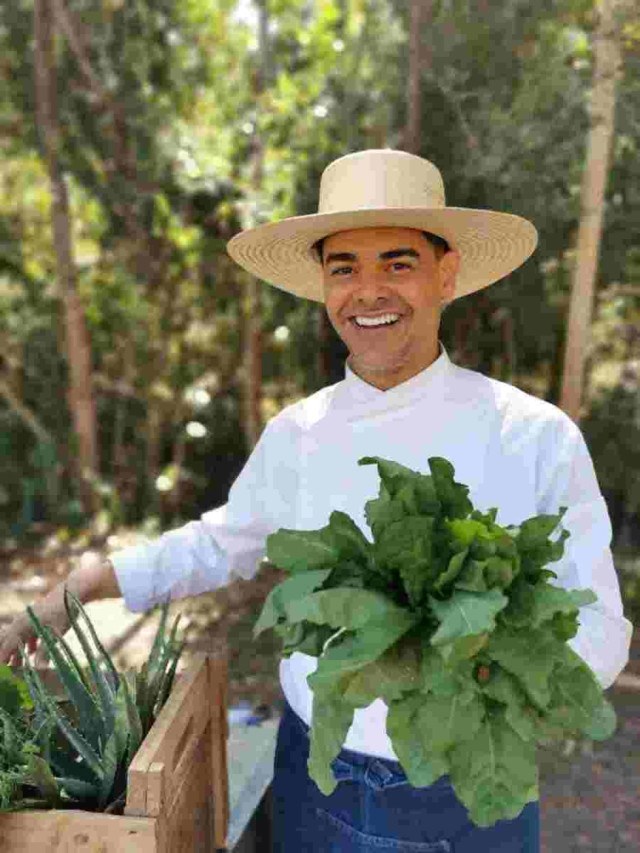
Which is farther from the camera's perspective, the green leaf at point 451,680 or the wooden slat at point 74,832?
the wooden slat at point 74,832

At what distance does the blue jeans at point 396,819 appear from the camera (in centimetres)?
177

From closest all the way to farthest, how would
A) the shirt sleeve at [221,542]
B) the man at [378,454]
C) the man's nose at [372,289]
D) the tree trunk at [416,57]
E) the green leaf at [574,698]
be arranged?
the green leaf at [574,698], the man at [378,454], the man's nose at [372,289], the shirt sleeve at [221,542], the tree trunk at [416,57]

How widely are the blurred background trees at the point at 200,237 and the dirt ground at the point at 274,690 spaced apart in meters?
1.53

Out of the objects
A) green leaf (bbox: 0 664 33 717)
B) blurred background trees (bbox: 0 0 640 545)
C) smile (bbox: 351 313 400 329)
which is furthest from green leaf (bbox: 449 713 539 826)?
blurred background trees (bbox: 0 0 640 545)

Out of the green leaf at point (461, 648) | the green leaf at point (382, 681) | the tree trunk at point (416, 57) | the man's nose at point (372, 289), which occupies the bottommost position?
the green leaf at point (382, 681)

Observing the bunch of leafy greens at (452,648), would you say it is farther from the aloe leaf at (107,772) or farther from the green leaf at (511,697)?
the aloe leaf at (107,772)

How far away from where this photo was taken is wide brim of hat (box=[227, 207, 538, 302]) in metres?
1.92

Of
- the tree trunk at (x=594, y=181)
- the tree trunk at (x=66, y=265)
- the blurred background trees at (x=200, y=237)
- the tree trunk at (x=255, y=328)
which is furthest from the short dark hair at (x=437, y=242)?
the tree trunk at (x=66, y=265)

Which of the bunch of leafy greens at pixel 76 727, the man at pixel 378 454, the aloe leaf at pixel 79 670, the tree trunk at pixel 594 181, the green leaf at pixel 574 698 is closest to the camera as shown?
the green leaf at pixel 574 698

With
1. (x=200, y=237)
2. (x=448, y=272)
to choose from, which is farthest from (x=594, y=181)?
(x=200, y=237)

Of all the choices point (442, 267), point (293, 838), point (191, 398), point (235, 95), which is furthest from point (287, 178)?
point (293, 838)

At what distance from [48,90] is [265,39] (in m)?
1.70

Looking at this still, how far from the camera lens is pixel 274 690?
17.5 ft

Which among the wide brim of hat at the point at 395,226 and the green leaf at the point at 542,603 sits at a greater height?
the wide brim of hat at the point at 395,226
